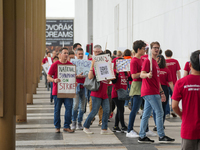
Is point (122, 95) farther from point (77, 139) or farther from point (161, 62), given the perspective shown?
point (77, 139)

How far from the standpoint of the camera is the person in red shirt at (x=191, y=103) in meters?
4.13

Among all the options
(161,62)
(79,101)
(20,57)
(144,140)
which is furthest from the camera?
(79,101)

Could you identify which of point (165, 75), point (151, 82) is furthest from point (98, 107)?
point (165, 75)

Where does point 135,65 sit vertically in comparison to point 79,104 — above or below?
above

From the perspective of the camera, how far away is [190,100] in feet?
13.8

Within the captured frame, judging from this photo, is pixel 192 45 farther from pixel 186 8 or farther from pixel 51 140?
pixel 51 140

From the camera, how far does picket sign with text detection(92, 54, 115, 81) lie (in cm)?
787

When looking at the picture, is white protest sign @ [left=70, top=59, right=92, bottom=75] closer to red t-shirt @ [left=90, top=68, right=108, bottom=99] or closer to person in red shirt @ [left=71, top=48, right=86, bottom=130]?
person in red shirt @ [left=71, top=48, right=86, bottom=130]

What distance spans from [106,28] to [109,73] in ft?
77.9

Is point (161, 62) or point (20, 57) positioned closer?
point (20, 57)

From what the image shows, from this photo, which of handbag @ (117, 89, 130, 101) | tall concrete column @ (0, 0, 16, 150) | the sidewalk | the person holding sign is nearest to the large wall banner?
the sidewalk

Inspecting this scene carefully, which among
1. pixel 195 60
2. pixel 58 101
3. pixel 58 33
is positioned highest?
pixel 58 33

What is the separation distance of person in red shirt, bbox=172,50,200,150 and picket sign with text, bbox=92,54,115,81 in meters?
3.73

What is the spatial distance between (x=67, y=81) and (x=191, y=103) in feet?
14.8
